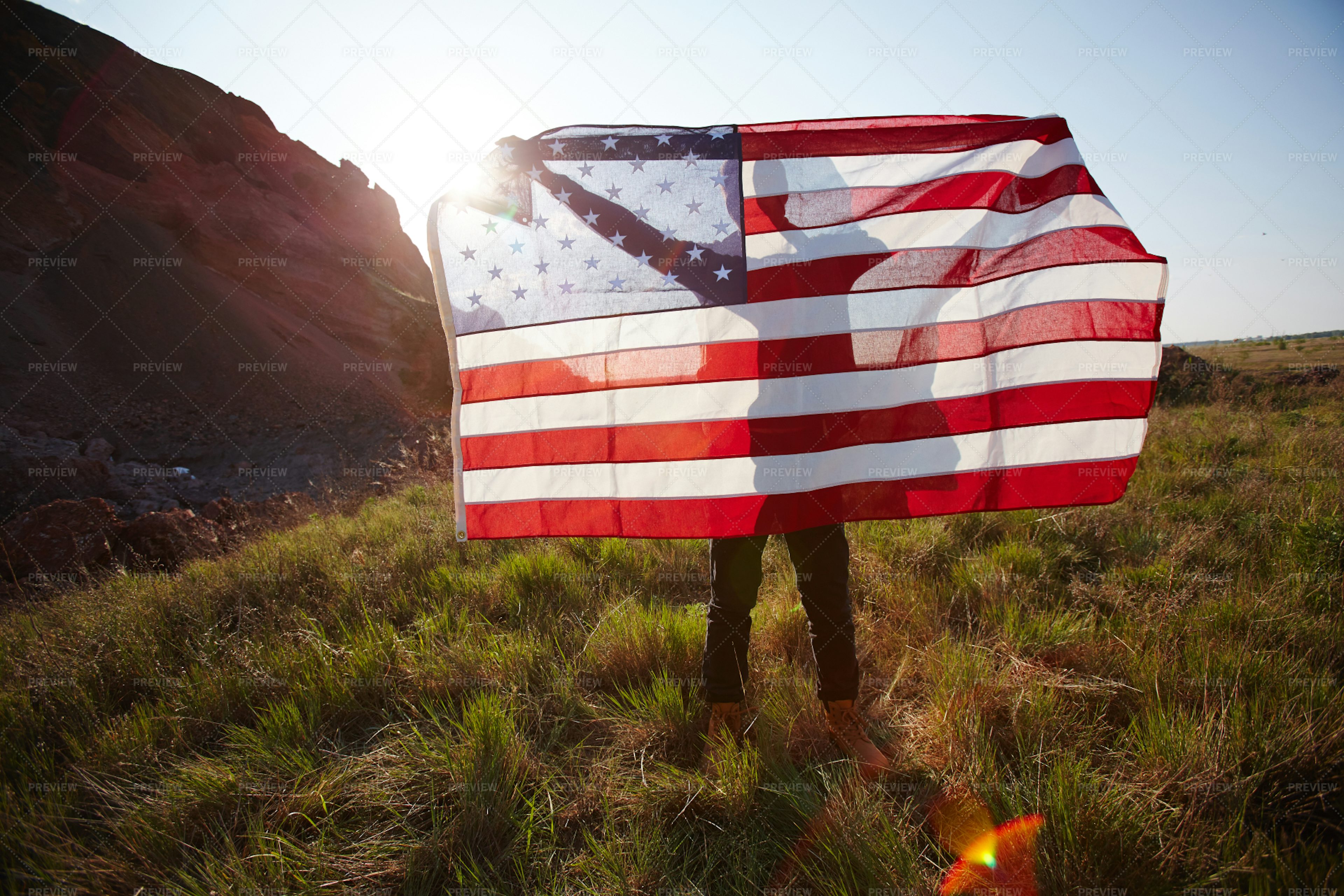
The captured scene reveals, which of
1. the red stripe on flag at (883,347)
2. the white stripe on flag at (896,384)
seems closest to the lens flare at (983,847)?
the white stripe on flag at (896,384)

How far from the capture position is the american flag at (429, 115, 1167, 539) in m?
2.26

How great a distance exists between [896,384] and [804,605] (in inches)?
→ 41.9

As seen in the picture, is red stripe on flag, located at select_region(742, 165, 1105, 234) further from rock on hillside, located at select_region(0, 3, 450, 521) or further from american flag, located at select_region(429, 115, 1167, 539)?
rock on hillside, located at select_region(0, 3, 450, 521)

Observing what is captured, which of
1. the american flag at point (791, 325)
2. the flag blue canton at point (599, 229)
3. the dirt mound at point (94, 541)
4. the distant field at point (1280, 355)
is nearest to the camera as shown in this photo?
the american flag at point (791, 325)

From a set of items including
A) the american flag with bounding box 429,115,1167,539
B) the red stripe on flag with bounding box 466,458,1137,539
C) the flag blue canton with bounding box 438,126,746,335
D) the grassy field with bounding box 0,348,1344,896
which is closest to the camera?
the grassy field with bounding box 0,348,1344,896

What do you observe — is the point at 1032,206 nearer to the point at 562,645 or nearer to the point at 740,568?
the point at 740,568

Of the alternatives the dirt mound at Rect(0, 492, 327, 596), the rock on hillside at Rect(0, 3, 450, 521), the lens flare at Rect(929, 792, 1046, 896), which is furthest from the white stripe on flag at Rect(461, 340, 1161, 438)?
the rock on hillside at Rect(0, 3, 450, 521)

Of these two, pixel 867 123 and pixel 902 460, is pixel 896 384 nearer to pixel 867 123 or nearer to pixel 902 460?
pixel 902 460

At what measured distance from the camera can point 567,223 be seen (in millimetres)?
2479

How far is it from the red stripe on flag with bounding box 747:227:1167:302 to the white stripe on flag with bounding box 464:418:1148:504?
72cm

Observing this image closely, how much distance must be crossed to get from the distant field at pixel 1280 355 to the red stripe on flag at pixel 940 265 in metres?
14.5

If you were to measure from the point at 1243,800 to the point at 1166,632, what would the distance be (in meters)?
1.08

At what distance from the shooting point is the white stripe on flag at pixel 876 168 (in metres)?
2.41

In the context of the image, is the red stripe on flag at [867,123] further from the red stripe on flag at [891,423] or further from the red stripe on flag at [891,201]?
the red stripe on flag at [891,423]
